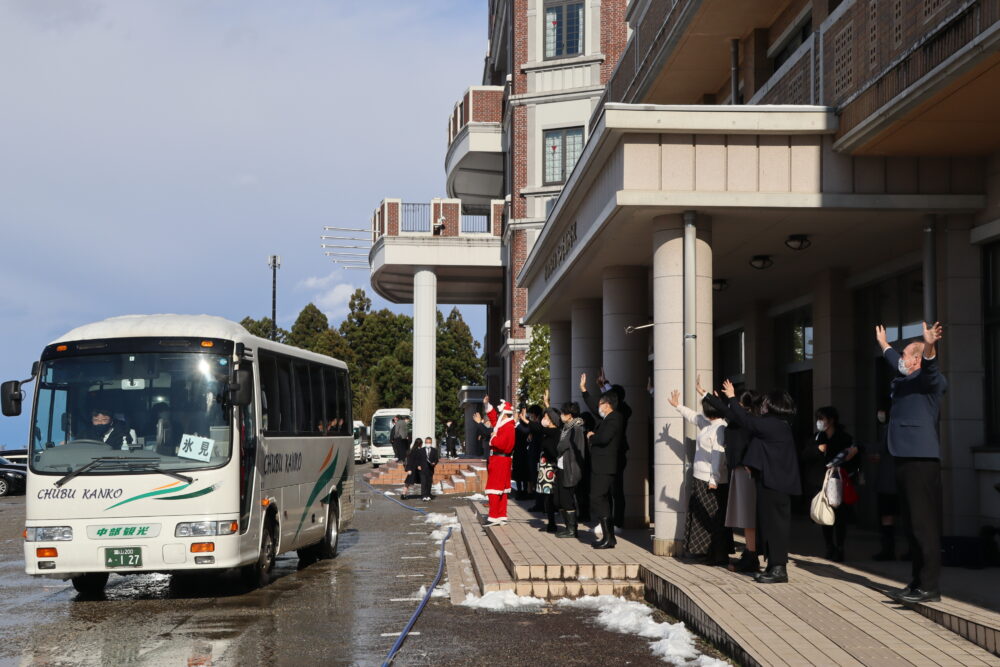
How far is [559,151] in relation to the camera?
42156 mm

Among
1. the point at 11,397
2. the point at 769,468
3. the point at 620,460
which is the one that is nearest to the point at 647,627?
the point at 769,468

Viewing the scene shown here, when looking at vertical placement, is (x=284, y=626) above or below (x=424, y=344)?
below

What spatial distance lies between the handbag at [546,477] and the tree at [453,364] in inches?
2610

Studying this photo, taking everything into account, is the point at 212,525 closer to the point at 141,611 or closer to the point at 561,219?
the point at 141,611

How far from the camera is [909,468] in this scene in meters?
9.31

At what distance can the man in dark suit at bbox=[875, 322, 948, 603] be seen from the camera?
361 inches

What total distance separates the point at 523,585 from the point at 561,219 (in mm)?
7710

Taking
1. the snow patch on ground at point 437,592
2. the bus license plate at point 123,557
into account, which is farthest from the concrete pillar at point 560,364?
the bus license plate at point 123,557

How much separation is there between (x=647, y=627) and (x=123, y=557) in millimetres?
A: 5488

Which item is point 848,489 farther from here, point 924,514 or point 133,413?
point 133,413

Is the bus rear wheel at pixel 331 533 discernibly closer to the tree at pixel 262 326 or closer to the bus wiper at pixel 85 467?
the bus wiper at pixel 85 467

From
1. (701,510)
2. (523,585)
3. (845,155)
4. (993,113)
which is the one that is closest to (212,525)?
(523,585)

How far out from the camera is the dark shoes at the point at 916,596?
9281 mm

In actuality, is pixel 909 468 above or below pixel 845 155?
below
